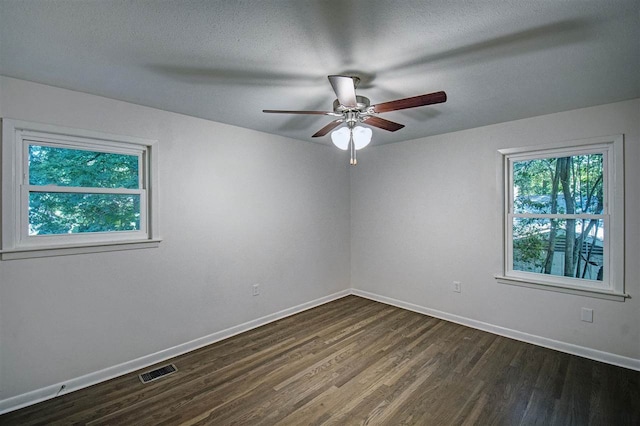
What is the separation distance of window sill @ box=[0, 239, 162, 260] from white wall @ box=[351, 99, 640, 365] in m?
2.95

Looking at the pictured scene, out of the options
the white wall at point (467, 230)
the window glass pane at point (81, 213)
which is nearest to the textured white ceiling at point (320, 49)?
the white wall at point (467, 230)

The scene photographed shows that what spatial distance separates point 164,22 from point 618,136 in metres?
3.63

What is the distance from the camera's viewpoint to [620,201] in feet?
8.45

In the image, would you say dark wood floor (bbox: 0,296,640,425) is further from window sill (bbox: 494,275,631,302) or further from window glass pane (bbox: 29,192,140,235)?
window glass pane (bbox: 29,192,140,235)

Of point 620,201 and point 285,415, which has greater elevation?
point 620,201

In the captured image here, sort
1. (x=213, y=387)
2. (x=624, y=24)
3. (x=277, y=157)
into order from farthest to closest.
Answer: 1. (x=277, y=157)
2. (x=213, y=387)
3. (x=624, y=24)

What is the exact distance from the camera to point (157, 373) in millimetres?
2514

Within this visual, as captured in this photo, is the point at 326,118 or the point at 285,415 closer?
the point at 285,415

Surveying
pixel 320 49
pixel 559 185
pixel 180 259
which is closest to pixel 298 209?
pixel 180 259

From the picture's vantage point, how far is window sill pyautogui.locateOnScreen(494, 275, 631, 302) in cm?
260

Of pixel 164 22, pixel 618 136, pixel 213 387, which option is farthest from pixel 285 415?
pixel 618 136

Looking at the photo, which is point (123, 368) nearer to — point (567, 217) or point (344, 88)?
point (344, 88)

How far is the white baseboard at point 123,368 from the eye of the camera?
82.4 inches

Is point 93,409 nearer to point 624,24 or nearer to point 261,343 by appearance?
point 261,343
